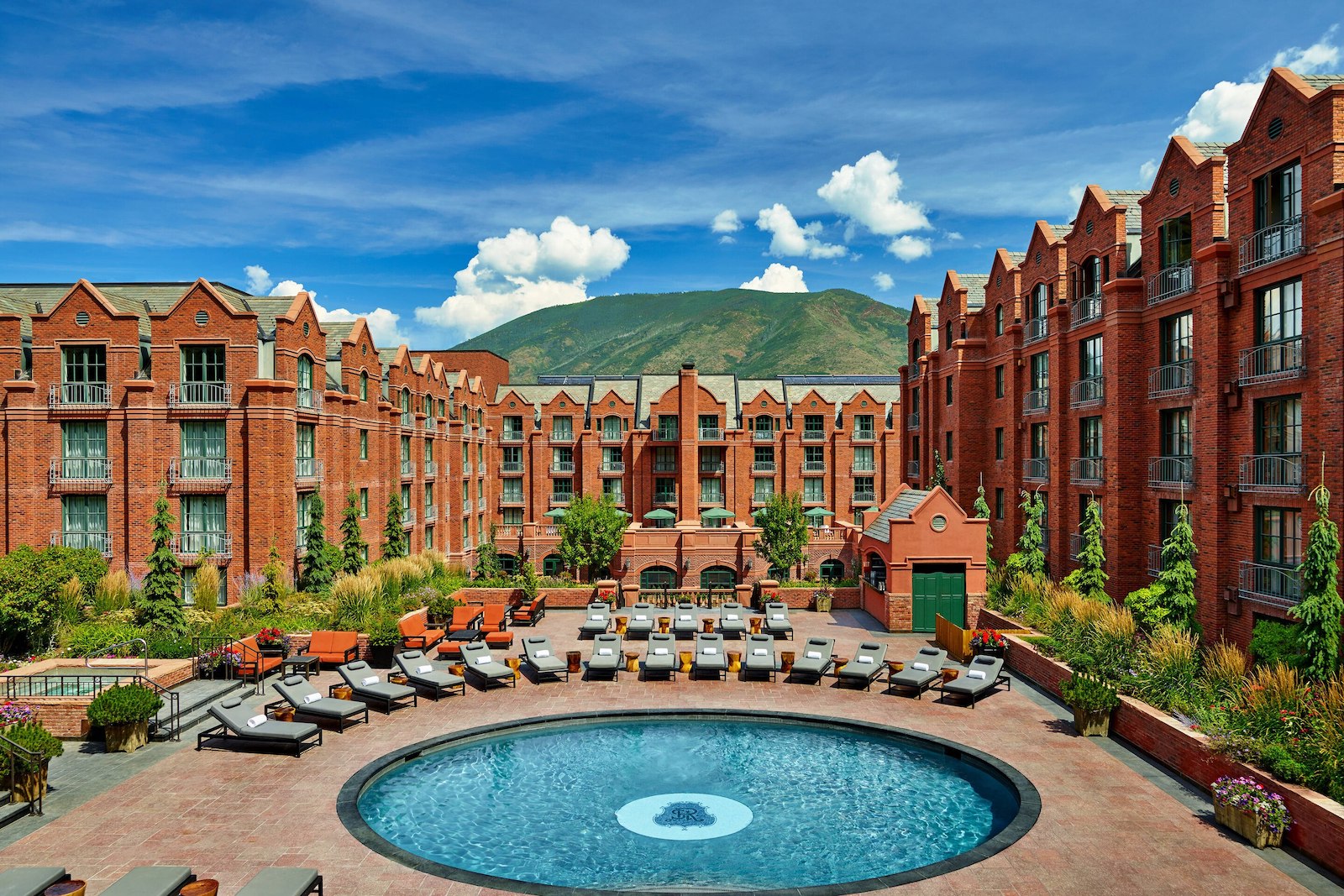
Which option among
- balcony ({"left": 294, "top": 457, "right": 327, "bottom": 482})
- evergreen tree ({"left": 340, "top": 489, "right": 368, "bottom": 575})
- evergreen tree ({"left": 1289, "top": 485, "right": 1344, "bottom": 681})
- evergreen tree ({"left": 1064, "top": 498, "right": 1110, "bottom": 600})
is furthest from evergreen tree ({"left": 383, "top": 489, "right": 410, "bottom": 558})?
evergreen tree ({"left": 1289, "top": 485, "right": 1344, "bottom": 681})

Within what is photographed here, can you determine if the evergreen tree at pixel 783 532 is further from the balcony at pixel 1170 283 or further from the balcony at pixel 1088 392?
the balcony at pixel 1170 283

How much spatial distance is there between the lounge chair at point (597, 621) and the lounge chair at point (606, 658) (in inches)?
176

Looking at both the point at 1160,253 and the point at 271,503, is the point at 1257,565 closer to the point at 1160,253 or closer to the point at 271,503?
the point at 1160,253

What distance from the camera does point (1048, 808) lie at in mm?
13688

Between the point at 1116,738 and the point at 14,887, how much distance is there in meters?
19.2

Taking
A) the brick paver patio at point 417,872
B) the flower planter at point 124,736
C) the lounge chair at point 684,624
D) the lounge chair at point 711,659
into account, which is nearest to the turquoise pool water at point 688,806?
the brick paver patio at point 417,872

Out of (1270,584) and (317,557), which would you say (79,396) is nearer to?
(317,557)

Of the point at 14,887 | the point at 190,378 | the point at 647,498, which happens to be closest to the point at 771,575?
the point at 647,498

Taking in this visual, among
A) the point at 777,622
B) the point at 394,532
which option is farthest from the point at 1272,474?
the point at 394,532

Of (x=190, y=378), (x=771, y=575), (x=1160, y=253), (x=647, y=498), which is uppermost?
(x=1160, y=253)

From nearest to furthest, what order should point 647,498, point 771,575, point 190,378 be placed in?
point 190,378
point 771,575
point 647,498

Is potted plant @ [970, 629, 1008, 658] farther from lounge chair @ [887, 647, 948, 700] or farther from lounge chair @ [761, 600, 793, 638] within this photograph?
lounge chair @ [761, 600, 793, 638]

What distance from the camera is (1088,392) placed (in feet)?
98.9

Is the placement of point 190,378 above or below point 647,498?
above
